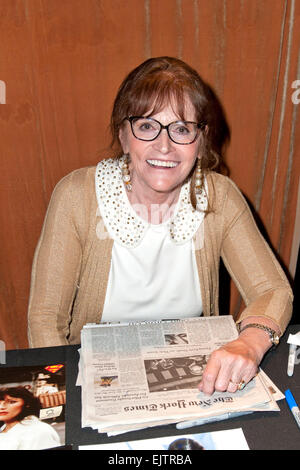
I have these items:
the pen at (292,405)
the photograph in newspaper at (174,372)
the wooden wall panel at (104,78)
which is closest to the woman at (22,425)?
the photograph in newspaper at (174,372)

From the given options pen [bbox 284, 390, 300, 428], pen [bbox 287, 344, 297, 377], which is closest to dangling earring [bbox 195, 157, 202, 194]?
pen [bbox 287, 344, 297, 377]

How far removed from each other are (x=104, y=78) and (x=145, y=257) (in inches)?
29.8

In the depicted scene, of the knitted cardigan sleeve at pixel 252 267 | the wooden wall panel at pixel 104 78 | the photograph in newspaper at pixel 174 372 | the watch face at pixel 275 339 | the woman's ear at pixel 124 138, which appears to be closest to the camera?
the photograph in newspaper at pixel 174 372

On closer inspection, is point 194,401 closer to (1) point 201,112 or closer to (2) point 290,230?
(1) point 201,112

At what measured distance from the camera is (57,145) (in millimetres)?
1809

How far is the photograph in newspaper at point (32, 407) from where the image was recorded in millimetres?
845

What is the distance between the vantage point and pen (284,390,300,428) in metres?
0.90

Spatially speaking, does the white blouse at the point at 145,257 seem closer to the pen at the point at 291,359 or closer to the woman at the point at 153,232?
the woman at the point at 153,232

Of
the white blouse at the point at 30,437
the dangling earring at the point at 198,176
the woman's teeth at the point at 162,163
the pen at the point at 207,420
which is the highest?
the woman's teeth at the point at 162,163

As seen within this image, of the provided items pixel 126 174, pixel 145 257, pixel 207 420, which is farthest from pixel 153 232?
pixel 207 420

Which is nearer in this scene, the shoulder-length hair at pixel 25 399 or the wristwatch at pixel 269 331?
the shoulder-length hair at pixel 25 399

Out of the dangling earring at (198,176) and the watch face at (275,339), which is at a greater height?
the dangling earring at (198,176)
